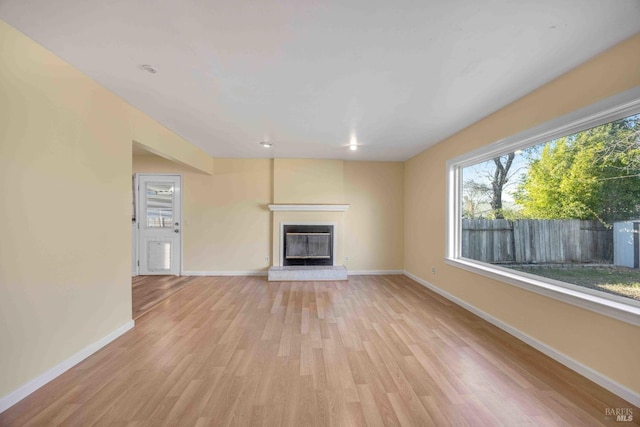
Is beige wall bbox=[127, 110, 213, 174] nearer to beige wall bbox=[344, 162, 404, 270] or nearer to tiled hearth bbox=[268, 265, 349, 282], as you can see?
tiled hearth bbox=[268, 265, 349, 282]

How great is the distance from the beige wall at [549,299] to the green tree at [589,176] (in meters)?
0.30

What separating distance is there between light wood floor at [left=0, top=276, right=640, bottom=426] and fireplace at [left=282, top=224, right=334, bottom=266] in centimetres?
209

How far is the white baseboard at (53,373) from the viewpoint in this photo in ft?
5.32

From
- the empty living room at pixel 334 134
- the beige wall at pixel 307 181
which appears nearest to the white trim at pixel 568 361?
the empty living room at pixel 334 134

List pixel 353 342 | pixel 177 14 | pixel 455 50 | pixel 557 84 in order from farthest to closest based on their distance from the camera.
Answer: pixel 353 342 < pixel 557 84 < pixel 455 50 < pixel 177 14

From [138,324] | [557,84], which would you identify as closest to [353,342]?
[138,324]

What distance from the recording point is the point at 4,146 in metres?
1.61

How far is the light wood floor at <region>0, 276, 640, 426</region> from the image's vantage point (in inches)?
62.2

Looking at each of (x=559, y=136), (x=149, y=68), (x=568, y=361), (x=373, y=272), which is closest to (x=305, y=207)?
(x=373, y=272)

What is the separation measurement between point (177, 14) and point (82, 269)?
2.19 meters

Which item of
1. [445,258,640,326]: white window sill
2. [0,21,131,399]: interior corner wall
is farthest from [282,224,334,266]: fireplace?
[0,21,131,399]: interior corner wall

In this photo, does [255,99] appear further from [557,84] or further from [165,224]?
[165,224]

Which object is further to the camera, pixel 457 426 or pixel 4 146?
pixel 4 146

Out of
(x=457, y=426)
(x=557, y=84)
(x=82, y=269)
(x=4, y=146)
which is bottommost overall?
(x=457, y=426)
